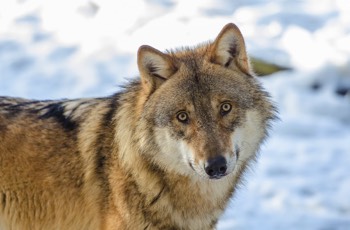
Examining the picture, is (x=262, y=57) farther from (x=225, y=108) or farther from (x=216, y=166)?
(x=216, y=166)

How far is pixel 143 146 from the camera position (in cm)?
486

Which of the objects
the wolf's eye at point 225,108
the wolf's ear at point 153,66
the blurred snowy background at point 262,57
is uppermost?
the wolf's ear at point 153,66

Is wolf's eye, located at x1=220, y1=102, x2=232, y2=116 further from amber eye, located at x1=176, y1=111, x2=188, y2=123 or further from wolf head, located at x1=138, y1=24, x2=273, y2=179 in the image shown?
amber eye, located at x1=176, y1=111, x2=188, y2=123

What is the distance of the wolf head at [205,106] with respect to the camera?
181 inches

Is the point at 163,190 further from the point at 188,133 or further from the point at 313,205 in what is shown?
the point at 313,205

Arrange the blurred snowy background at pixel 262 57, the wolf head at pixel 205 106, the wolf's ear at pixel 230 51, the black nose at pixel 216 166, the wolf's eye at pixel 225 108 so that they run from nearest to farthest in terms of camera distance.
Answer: the black nose at pixel 216 166, the wolf head at pixel 205 106, the wolf's eye at pixel 225 108, the wolf's ear at pixel 230 51, the blurred snowy background at pixel 262 57

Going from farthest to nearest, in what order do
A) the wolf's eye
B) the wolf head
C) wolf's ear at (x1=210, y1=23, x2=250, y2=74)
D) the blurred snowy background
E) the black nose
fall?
1. the blurred snowy background
2. wolf's ear at (x1=210, y1=23, x2=250, y2=74)
3. the wolf's eye
4. the wolf head
5. the black nose

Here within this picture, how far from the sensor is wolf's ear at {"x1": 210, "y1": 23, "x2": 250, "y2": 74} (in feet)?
15.9

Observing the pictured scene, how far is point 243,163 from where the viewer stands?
5035mm

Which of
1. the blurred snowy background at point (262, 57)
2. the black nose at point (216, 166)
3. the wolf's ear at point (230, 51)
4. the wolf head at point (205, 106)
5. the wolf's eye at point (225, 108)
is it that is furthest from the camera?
the blurred snowy background at point (262, 57)

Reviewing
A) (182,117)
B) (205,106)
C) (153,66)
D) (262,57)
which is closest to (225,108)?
(205,106)

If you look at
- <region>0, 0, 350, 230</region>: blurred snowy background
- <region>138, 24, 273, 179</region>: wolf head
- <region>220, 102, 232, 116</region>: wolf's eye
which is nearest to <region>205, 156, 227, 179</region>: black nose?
<region>138, 24, 273, 179</region>: wolf head

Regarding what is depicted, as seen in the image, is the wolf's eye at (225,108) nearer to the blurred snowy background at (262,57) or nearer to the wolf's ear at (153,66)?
the wolf's ear at (153,66)

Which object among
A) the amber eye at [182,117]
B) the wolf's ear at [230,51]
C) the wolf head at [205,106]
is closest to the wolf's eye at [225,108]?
the wolf head at [205,106]
